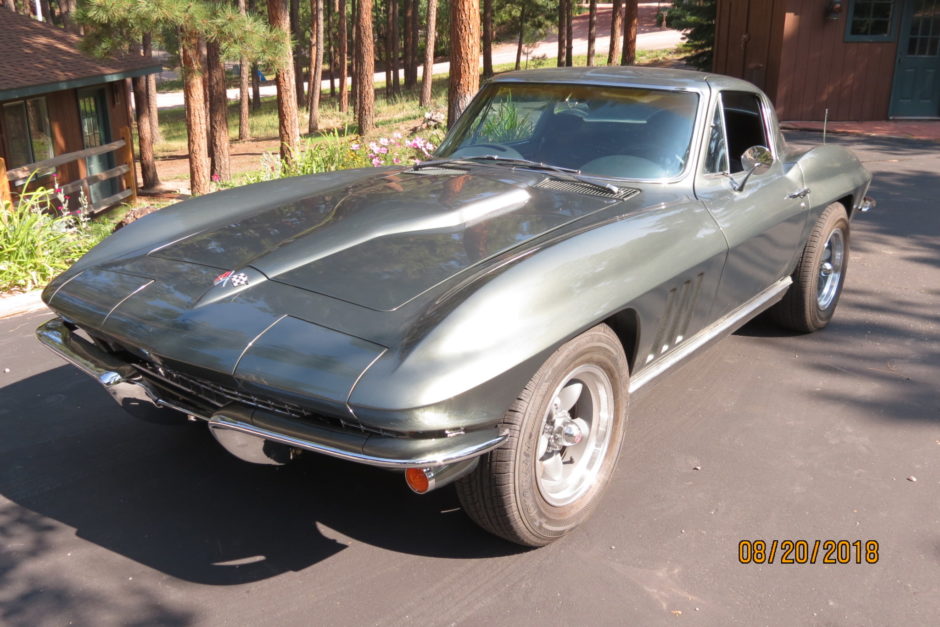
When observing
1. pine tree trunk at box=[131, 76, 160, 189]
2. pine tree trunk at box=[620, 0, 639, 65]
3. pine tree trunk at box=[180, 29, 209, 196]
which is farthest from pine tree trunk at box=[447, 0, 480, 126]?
pine tree trunk at box=[620, 0, 639, 65]

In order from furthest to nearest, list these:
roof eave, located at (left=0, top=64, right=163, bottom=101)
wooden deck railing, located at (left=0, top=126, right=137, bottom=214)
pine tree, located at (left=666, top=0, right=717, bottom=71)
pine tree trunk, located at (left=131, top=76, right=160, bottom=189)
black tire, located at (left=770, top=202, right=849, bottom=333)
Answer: pine tree, located at (left=666, top=0, right=717, bottom=71), pine tree trunk, located at (left=131, top=76, right=160, bottom=189), roof eave, located at (left=0, top=64, right=163, bottom=101), wooden deck railing, located at (left=0, top=126, right=137, bottom=214), black tire, located at (left=770, top=202, right=849, bottom=333)

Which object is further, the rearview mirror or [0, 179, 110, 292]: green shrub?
[0, 179, 110, 292]: green shrub

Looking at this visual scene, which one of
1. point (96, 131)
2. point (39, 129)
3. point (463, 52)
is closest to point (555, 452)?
point (463, 52)

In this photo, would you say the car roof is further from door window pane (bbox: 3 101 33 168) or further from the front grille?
door window pane (bbox: 3 101 33 168)

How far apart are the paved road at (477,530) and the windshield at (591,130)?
3.84 feet

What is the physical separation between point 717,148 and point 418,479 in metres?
2.54

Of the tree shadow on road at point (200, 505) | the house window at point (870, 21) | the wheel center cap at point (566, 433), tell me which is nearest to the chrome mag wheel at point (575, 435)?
the wheel center cap at point (566, 433)

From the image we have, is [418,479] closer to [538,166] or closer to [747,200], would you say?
[538,166]

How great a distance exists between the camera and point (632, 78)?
14.7ft

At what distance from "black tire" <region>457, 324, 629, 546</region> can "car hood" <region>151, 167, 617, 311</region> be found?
524mm

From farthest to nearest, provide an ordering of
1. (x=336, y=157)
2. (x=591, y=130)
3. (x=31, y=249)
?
(x=336, y=157)
(x=31, y=249)
(x=591, y=130)

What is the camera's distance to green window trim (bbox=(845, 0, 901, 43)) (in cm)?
1532

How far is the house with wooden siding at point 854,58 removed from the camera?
50.4ft

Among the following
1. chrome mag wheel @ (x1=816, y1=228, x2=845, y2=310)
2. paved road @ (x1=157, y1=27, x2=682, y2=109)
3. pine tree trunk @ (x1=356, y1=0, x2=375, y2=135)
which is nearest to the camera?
chrome mag wheel @ (x1=816, y1=228, x2=845, y2=310)
